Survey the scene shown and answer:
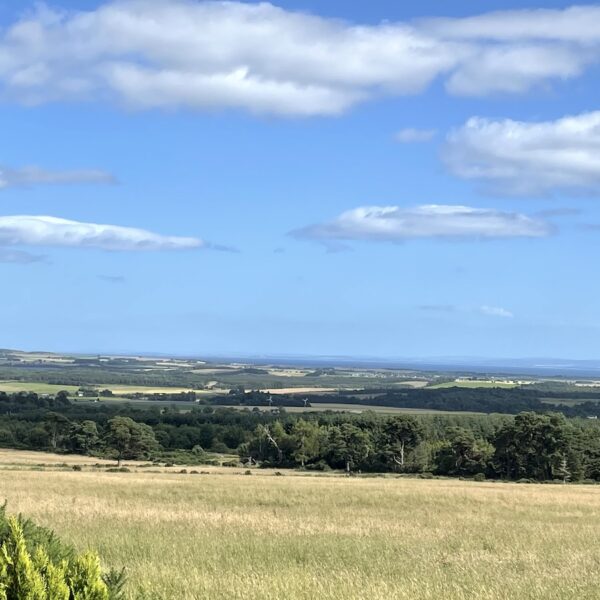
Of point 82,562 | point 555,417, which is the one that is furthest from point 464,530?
point 555,417

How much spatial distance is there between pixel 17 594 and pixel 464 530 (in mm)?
15196

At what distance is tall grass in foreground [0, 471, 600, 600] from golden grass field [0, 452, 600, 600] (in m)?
0.03

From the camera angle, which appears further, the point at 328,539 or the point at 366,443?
the point at 366,443

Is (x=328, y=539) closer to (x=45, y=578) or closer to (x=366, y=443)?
(x=45, y=578)

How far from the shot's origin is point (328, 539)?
55.8 ft

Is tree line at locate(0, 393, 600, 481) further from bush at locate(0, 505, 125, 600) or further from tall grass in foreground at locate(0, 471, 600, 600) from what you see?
bush at locate(0, 505, 125, 600)

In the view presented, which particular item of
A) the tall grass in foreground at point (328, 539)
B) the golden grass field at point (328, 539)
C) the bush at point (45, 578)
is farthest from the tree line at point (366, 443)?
the bush at point (45, 578)

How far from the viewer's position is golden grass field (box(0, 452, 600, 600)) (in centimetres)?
1055

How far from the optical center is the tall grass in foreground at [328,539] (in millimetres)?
10562

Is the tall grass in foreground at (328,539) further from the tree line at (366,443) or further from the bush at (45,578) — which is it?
the tree line at (366,443)

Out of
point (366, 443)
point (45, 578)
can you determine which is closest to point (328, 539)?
point (45, 578)

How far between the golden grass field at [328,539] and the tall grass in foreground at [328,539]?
35 millimetres

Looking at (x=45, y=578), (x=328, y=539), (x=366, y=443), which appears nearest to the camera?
(x=45, y=578)

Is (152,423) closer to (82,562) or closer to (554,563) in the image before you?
(554,563)
